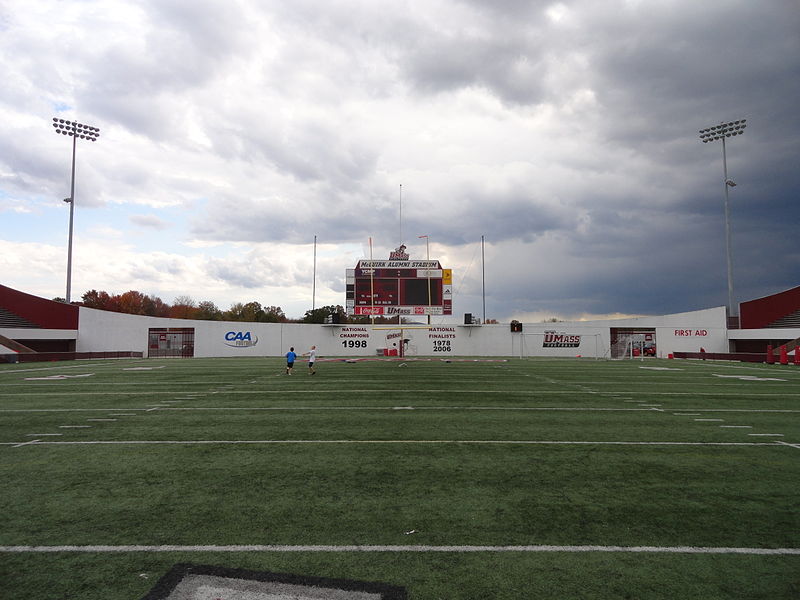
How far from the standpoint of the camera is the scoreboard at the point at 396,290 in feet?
140

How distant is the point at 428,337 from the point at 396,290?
7961 millimetres

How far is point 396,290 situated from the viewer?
42875 millimetres

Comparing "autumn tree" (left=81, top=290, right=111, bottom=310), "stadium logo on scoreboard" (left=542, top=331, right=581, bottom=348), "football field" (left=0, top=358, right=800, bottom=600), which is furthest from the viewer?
"autumn tree" (left=81, top=290, right=111, bottom=310)

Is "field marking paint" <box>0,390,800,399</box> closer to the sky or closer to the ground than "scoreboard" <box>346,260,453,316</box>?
closer to the ground

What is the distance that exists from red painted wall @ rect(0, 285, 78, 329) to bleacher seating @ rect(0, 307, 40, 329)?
0.28m

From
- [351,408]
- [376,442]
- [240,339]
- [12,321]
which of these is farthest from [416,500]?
[12,321]

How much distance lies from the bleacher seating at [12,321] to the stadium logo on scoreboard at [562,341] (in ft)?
153

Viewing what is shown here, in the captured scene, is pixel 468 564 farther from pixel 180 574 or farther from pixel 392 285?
pixel 392 285

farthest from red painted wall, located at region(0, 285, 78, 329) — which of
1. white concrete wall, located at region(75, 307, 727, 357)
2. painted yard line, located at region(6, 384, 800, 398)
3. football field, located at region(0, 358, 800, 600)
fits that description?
football field, located at region(0, 358, 800, 600)

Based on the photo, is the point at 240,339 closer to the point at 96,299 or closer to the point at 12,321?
the point at 12,321

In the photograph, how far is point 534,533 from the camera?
4.51 metres

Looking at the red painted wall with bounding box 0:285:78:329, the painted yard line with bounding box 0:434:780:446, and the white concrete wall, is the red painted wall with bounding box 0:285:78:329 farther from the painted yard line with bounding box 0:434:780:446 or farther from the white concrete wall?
the painted yard line with bounding box 0:434:780:446

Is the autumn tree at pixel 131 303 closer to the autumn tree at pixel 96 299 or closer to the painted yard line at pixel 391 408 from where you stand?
the autumn tree at pixel 96 299

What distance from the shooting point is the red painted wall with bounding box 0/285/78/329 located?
4106 centimetres
